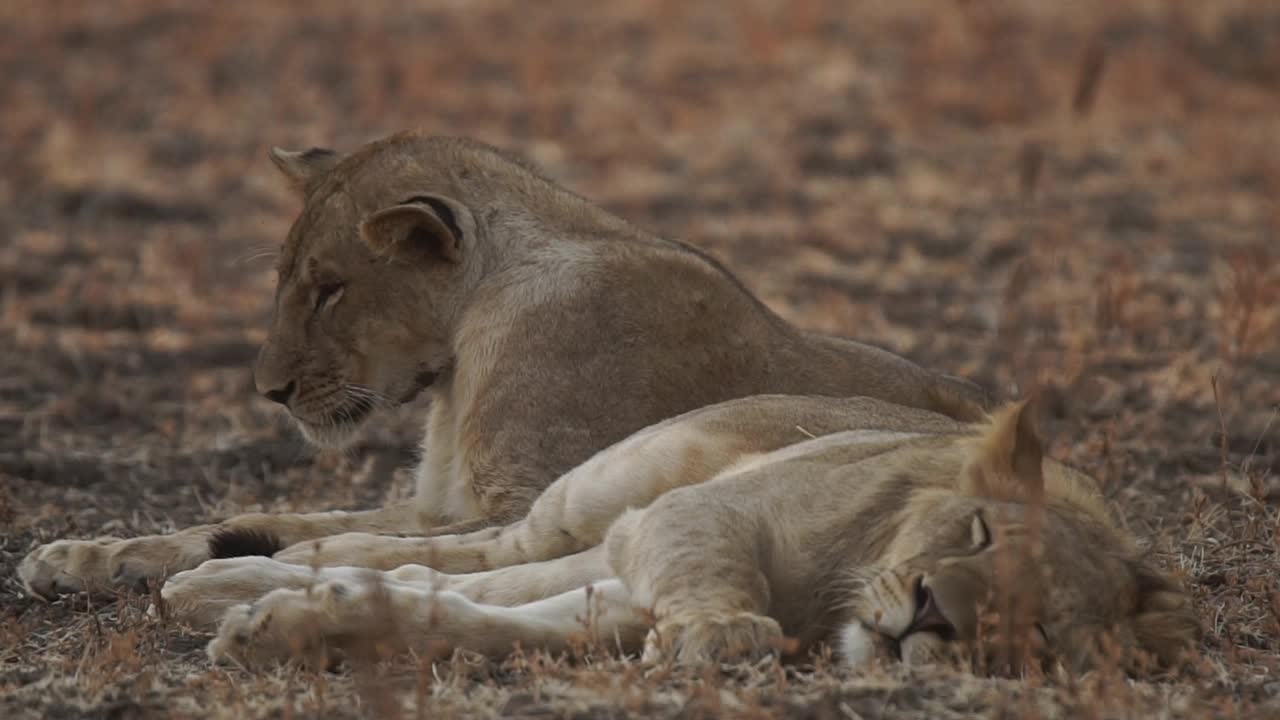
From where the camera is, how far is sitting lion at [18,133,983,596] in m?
5.33

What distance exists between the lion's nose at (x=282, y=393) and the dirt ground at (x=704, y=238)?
0.56 meters

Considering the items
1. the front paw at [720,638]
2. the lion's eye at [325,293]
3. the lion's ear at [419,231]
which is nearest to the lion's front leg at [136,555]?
the lion's eye at [325,293]

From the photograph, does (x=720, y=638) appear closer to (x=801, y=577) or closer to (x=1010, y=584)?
(x=801, y=577)

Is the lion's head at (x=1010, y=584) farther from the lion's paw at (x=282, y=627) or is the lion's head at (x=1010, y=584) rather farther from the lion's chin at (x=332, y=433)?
the lion's chin at (x=332, y=433)

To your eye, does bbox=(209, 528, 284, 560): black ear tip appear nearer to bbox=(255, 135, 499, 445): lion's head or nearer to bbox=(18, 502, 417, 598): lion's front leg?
bbox=(18, 502, 417, 598): lion's front leg

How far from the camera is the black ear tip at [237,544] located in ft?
17.4

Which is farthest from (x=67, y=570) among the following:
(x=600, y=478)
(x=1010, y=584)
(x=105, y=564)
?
(x=1010, y=584)

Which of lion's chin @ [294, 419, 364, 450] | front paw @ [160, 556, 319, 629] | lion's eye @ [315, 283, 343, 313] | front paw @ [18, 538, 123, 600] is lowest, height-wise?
front paw @ [18, 538, 123, 600]

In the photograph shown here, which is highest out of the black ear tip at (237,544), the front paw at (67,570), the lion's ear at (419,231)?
the lion's ear at (419,231)

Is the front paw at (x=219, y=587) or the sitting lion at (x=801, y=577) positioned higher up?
the sitting lion at (x=801, y=577)

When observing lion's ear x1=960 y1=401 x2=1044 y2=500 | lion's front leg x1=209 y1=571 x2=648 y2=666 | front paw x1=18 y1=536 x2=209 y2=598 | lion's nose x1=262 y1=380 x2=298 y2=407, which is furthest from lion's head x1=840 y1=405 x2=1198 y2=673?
lion's nose x1=262 y1=380 x2=298 y2=407

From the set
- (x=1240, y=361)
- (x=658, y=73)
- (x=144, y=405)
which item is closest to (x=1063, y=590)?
(x=1240, y=361)

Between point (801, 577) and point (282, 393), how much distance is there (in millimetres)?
2223

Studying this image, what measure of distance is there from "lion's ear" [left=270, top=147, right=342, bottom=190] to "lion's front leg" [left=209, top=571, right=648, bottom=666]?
82.5 inches
